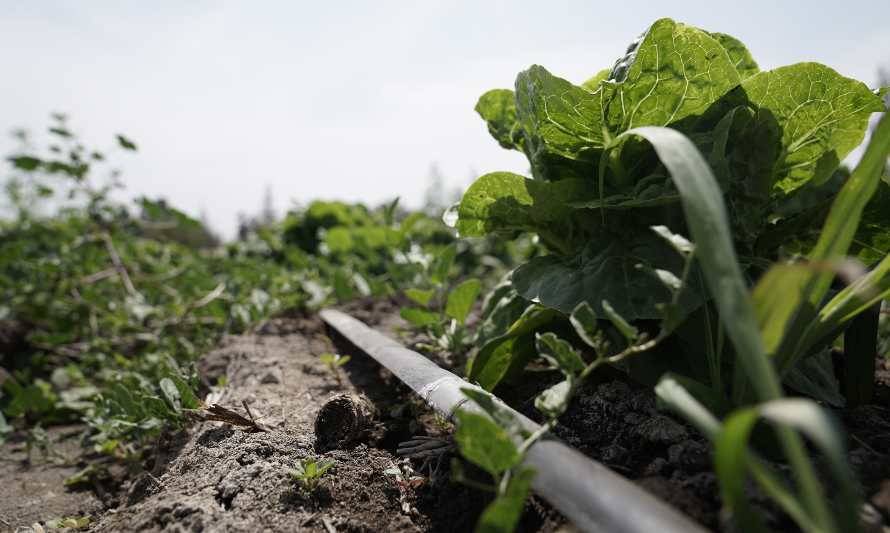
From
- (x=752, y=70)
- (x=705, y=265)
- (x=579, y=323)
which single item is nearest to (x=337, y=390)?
(x=579, y=323)

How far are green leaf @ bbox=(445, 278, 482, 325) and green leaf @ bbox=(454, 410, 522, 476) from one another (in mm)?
832

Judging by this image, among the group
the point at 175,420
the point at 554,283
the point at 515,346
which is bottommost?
the point at 175,420

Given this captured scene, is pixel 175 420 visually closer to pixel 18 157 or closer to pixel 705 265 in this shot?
pixel 705 265

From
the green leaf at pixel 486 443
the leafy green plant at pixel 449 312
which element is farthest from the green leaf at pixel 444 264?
the green leaf at pixel 486 443

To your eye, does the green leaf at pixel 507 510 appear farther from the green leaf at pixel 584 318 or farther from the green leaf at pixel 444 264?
the green leaf at pixel 444 264

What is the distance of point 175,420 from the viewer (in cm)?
141

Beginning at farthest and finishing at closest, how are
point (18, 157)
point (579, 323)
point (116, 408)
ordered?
1. point (18, 157)
2. point (116, 408)
3. point (579, 323)

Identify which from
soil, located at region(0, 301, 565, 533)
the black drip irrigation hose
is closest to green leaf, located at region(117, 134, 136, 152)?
soil, located at region(0, 301, 565, 533)

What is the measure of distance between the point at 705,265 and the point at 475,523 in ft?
1.90

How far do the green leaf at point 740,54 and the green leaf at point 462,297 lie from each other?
0.82m

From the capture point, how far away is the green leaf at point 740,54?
1.30 m

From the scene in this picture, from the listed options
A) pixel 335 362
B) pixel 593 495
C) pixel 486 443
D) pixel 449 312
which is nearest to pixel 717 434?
pixel 593 495

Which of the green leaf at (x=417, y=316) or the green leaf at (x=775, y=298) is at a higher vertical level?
the green leaf at (x=775, y=298)

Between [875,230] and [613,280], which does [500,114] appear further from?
[875,230]
